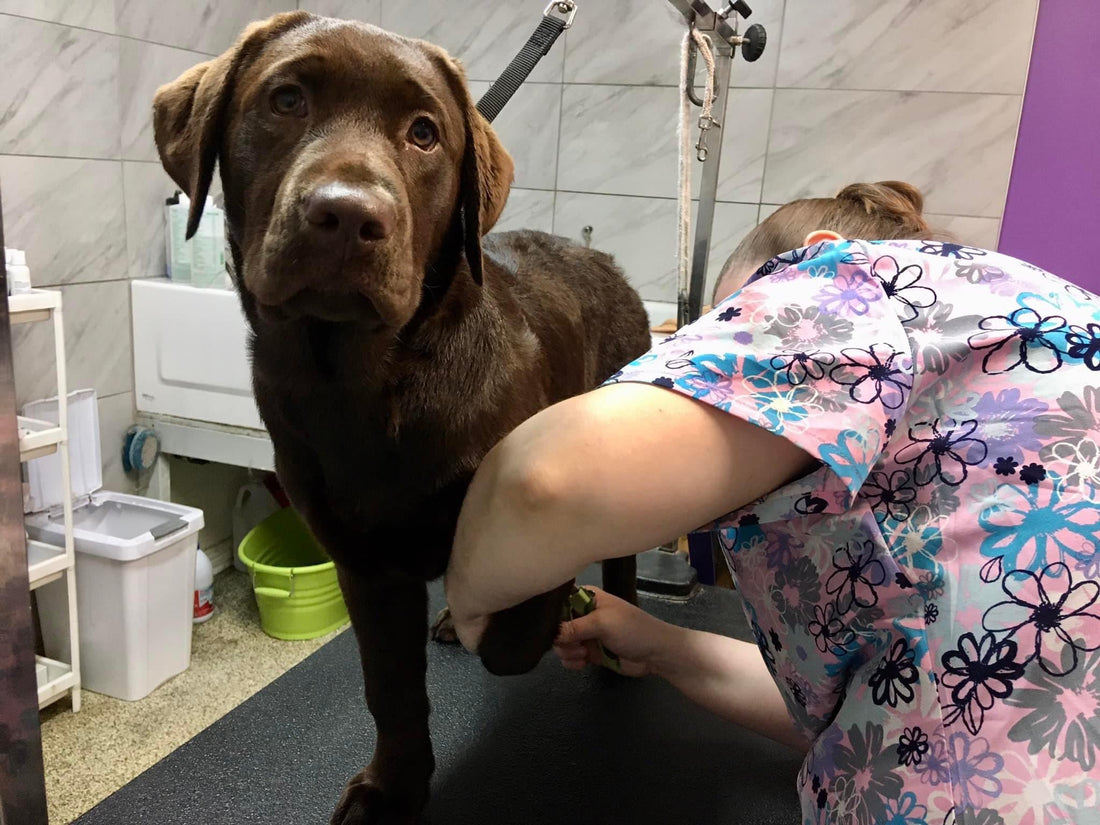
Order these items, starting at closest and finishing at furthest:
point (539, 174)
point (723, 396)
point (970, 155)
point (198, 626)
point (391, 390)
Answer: point (723, 396) → point (391, 390) → point (970, 155) → point (198, 626) → point (539, 174)

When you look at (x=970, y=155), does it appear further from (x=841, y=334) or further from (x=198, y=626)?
(x=198, y=626)

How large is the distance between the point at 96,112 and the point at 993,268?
2.16 m

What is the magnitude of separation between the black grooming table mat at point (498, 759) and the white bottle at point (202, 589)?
127cm

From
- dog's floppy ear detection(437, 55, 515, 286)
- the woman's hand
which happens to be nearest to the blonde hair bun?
dog's floppy ear detection(437, 55, 515, 286)

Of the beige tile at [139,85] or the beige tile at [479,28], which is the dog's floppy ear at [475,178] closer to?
the beige tile at [139,85]

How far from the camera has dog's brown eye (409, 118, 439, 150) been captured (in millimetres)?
746

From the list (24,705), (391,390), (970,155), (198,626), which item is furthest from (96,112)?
(970,155)

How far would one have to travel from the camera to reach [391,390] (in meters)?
0.74

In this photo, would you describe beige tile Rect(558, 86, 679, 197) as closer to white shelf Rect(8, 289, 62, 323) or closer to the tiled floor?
white shelf Rect(8, 289, 62, 323)

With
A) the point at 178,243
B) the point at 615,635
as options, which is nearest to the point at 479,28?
the point at 178,243

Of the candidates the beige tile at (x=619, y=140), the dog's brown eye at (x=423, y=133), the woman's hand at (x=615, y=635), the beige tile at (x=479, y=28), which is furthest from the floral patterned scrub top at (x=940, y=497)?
the beige tile at (x=479, y=28)

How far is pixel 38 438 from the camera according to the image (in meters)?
1.66

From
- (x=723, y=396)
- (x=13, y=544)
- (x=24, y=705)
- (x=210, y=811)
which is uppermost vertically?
(x=723, y=396)

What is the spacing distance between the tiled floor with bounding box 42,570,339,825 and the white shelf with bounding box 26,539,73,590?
1.20ft
